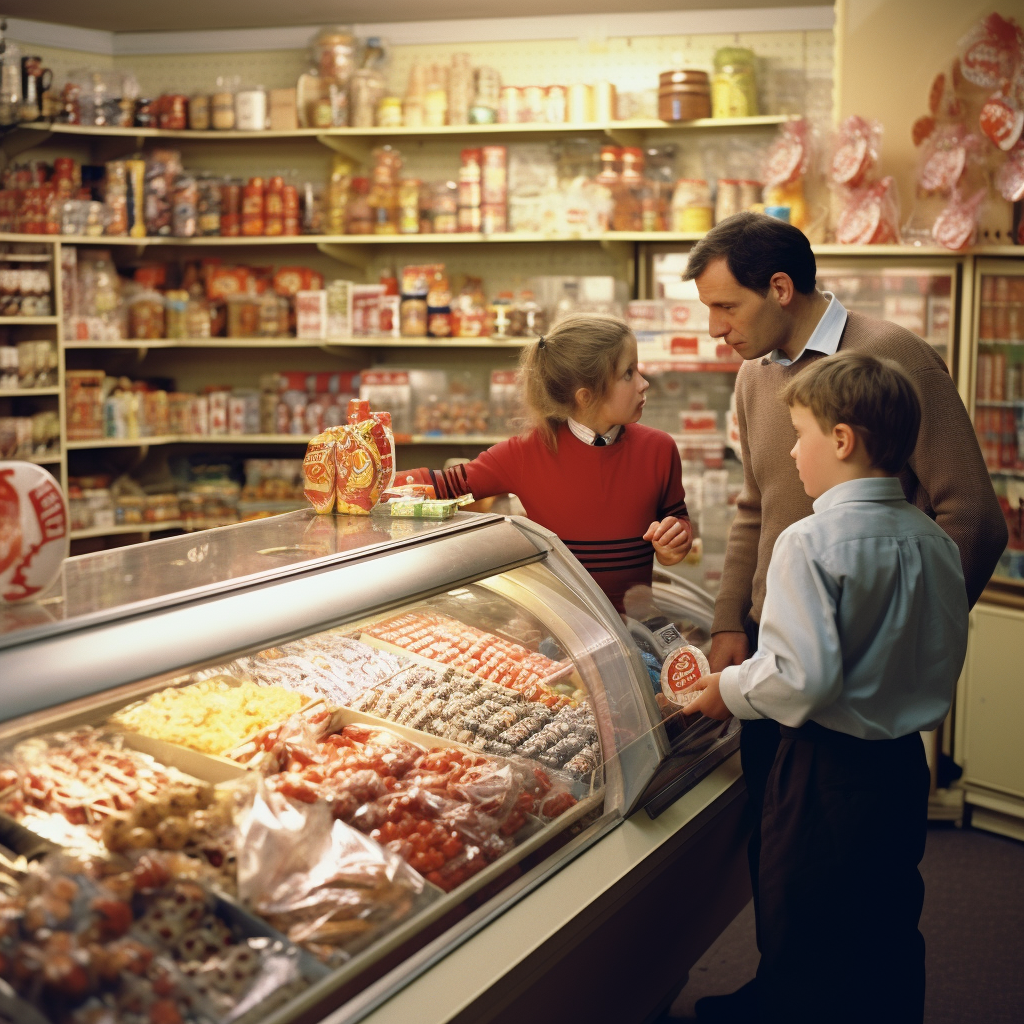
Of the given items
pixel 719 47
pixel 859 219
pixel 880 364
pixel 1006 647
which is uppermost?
pixel 719 47

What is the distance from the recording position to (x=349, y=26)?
17.4ft

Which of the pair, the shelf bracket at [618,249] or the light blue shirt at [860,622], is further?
the shelf bracket at [618,249]

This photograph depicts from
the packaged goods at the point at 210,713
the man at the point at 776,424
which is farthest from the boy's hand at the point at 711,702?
the packaged goods at the point at 210,713

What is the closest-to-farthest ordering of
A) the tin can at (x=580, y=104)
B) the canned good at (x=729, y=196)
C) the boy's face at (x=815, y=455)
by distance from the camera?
the boy's face at (x=815, y=455) < the canned good at (x=729, y=196) < the tin can at (x=580, y=104)

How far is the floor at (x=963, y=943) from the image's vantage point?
2.77 m

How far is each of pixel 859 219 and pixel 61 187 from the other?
12.1ft

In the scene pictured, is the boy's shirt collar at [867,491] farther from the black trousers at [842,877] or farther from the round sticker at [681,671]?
the round sticker at [681,671]

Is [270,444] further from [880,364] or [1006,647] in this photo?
[880,364]

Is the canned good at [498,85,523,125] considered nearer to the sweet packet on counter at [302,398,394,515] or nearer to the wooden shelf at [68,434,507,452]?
the wooden shelf at [68,434,507,452]

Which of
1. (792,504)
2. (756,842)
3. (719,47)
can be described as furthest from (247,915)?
(719,47)

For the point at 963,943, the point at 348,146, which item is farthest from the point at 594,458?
the point at 348,146

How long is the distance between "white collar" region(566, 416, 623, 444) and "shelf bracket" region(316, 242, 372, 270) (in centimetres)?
297

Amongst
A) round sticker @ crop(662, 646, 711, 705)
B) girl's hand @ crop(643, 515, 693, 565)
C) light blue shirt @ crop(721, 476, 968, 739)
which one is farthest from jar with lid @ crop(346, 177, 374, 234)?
light blue shirt @ crop(721, 476, 968, 739)

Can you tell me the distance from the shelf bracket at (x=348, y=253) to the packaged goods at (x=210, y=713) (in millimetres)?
3585
